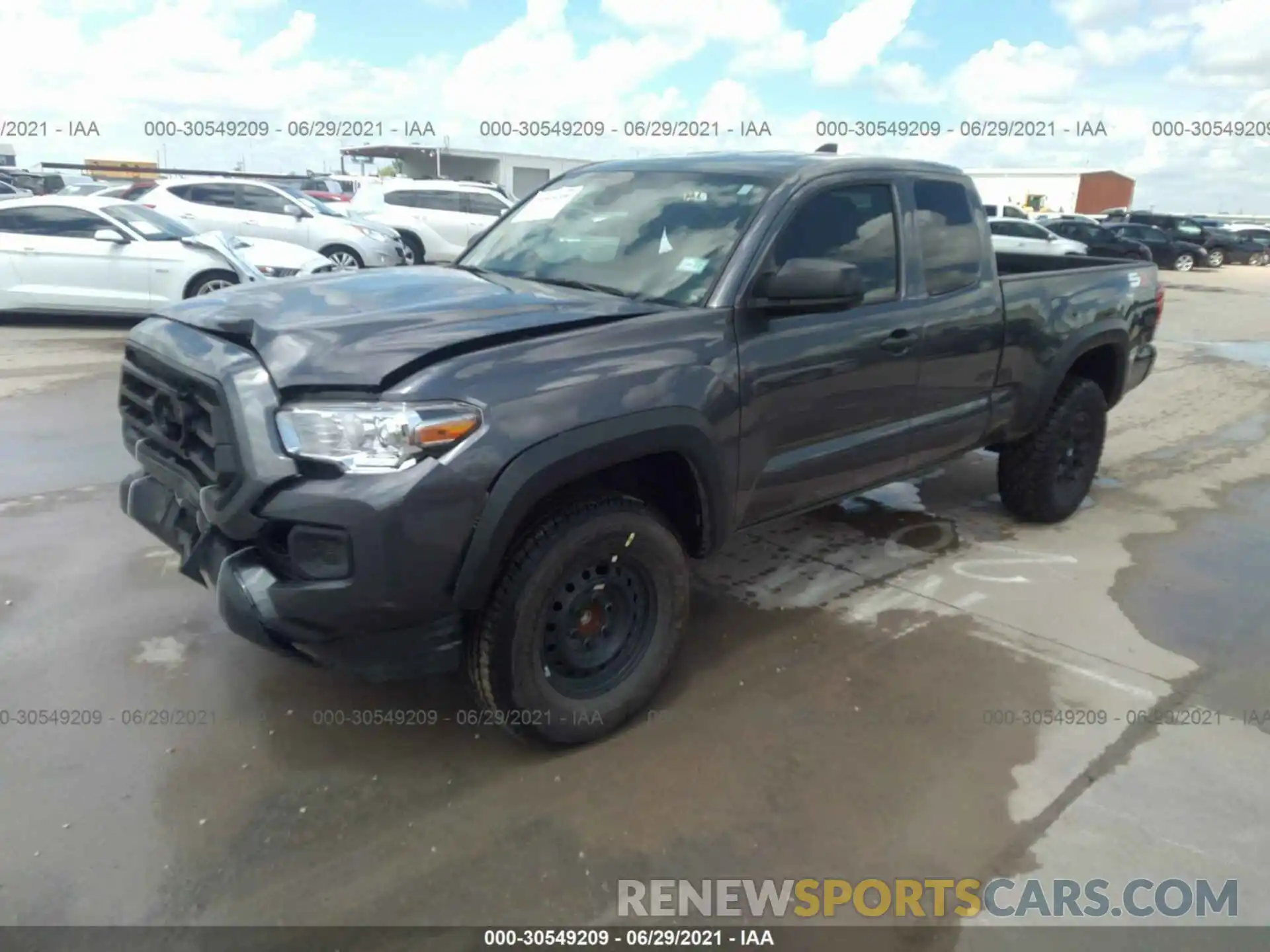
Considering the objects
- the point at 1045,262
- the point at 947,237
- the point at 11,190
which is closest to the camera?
the point at 947,237

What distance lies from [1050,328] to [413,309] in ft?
11.0

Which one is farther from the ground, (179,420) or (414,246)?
(414,246)

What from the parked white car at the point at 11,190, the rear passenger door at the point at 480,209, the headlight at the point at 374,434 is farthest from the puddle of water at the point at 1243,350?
the parked white car at the point at 11,190

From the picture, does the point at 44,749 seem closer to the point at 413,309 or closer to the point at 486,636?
the point at 486,636

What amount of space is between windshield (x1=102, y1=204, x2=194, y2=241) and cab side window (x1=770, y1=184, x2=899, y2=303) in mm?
9141

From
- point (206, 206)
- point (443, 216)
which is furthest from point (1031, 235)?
point (206, 206)

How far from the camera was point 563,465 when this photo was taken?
2734 mm

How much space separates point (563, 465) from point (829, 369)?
1.33 metres

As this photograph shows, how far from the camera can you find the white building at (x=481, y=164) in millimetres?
38906

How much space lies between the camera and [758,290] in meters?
3.28

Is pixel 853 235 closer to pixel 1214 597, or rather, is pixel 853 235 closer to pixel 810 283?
pixel 810 283

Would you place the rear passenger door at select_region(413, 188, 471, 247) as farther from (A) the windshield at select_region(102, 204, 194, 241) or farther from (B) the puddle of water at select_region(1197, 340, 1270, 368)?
(B) the puddle of water at select_region(1197, 340, 1270, 368)

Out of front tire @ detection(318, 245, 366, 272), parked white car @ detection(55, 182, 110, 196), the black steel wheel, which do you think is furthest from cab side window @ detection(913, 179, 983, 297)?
parked white car @ detection(55, 182, 110, 196)

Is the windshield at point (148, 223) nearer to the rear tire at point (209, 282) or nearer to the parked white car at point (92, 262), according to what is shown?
the parked white car at point (92, 262)
